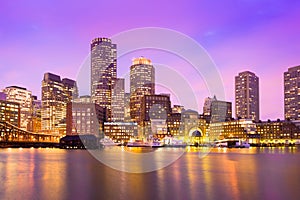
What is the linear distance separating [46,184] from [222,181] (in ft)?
50.6

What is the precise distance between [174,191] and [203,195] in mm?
2484

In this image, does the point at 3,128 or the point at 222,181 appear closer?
the point at 222,181

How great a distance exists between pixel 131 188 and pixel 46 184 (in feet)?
25.6

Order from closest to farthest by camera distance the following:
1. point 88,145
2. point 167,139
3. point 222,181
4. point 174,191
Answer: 1. point 174,191
2. point 222,181
3. point 88,145
4. point 167,139

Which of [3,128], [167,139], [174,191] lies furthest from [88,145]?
[174,191]

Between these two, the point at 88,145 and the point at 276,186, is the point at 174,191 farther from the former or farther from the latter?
the point at 88,145

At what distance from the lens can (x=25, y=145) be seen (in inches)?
7771

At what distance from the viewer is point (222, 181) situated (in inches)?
1411

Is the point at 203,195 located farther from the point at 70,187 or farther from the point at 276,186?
the point at 70,187

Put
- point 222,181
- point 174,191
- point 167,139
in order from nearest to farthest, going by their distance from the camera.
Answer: point 174,191 < point 222,181 < point 167,139

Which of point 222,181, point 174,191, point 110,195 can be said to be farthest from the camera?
point 222,181

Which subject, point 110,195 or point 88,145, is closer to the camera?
point 110,195

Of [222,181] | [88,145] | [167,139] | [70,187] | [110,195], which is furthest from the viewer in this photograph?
[167,139]

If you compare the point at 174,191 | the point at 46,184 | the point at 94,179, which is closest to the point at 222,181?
the point at 174,191
